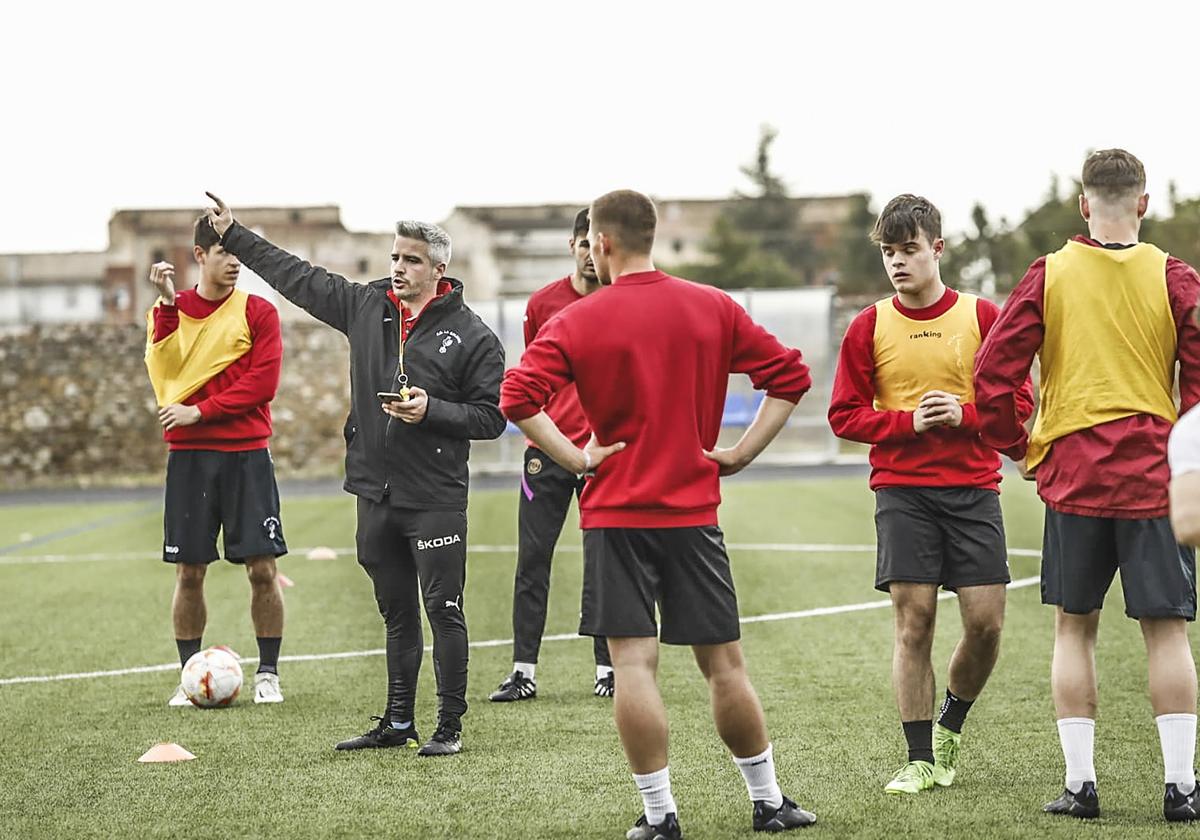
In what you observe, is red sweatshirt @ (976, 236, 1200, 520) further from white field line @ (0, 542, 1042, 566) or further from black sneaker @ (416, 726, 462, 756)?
white field line @ (0, 542, 1042, 566)

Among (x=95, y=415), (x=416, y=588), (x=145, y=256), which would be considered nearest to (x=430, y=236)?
(x=416, y=588)

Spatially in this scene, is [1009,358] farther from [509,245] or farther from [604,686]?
[509,245]

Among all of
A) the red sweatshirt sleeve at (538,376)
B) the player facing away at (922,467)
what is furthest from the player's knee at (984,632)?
the red sweatshirt sleeve at (538,376)

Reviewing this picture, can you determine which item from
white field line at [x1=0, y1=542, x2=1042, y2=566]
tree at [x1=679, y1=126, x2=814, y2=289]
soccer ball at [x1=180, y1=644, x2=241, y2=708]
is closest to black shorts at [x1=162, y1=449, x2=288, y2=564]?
soccer ball at [x1=180, y1=644, x2=241, y2=708]

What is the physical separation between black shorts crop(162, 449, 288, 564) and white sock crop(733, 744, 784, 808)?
341cm

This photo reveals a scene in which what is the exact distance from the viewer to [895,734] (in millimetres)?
6492

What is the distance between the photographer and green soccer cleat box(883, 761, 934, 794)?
543 cm

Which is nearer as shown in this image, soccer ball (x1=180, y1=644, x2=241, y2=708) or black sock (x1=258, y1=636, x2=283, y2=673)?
soccer ball (x1=180, y1=644, x2=241, y2=708)

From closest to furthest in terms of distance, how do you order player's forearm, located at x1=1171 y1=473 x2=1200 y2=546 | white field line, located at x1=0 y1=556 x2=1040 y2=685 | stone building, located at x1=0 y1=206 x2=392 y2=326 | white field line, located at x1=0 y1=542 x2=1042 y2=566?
player's forearm, located at x1=1171 y1=473 x2=1200 y2=546 < white field line, located at x1=0 y1=556 x2=1040 y2=685 < white field line, located at x1=0 y1=542 x2=1042 y2=566 < stone building, located at x1=0 y1=206 x2=392 y2=326

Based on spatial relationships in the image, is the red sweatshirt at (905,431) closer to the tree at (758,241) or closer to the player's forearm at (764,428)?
the player's forearm at (764,428)

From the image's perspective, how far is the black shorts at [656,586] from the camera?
15.8 ft

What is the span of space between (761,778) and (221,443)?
12.4 feet

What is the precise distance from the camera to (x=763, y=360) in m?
4.95

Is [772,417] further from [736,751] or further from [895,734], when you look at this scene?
[895,734]
